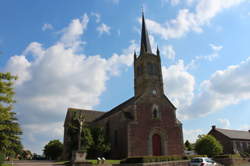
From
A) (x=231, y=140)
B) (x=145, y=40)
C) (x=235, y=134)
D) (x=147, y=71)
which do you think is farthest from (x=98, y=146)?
(x=235, y=134)

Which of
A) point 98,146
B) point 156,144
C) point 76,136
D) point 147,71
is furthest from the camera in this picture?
point 147,71

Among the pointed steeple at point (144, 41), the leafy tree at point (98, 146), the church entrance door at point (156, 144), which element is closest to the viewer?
the leafy tree at point (98, 146)

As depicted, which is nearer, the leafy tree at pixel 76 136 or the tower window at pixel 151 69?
the leafy tree at pixel 76 136

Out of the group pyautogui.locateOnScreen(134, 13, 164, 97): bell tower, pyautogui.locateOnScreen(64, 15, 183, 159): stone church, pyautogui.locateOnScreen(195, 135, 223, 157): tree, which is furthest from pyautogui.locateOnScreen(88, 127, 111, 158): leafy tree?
pyautogui.locateOnScreen(195, 135, 223, 157): tree

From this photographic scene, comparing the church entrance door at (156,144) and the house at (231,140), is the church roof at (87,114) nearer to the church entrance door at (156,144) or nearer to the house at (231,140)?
the church entrance door at (156,144)

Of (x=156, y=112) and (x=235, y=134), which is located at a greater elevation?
(x=156, y=112)

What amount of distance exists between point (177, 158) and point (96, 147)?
38.9 ft

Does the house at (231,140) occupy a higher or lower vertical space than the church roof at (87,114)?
lower

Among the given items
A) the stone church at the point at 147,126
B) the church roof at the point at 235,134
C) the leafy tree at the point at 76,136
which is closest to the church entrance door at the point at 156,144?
the stone church at the point at 147,126

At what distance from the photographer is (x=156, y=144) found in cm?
3319

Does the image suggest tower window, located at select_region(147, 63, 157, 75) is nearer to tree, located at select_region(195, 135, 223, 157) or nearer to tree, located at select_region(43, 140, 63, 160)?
tree, located at select_region(195, 135, 223, 157)

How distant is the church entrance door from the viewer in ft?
107

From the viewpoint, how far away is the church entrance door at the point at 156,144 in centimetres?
3276

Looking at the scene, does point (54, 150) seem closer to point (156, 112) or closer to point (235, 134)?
point (156, 112)
